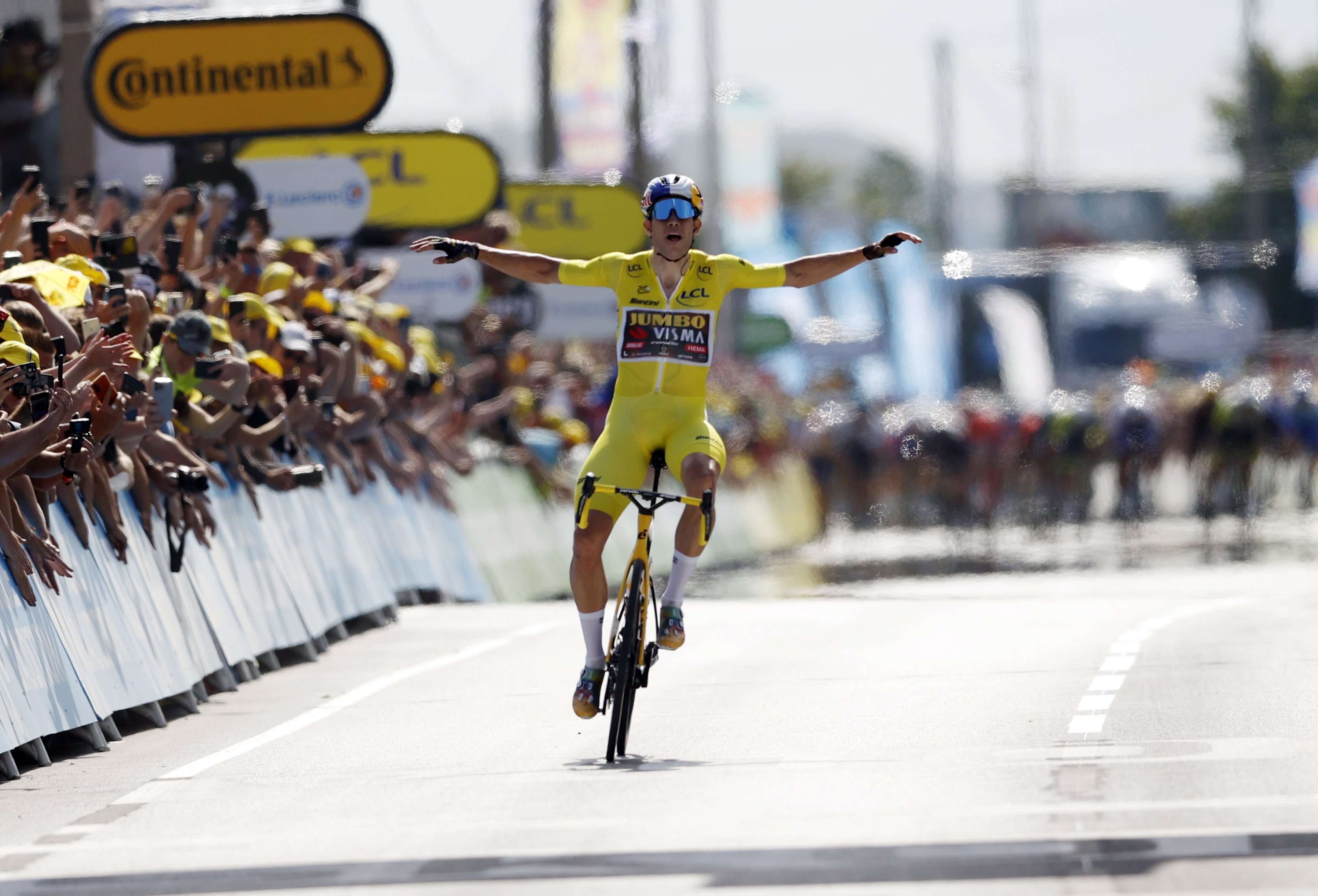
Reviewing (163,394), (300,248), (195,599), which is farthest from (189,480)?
(300,248)

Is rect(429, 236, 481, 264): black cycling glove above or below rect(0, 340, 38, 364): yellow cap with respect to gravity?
above

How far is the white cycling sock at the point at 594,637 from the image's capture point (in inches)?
418

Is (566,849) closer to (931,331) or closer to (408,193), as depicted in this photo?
(408,193)

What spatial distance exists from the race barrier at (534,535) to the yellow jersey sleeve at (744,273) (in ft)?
35.0

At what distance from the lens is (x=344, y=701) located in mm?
13094

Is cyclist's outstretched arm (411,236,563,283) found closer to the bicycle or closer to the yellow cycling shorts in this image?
the yellow cycling shorts

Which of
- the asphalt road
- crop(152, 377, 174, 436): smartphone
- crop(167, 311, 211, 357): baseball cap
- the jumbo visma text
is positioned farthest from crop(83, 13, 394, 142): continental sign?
crop(152, 377, 174, 436): smartphone

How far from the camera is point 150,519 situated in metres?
13.2

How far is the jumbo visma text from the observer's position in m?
23.0

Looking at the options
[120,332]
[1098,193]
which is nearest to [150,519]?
[120,332]

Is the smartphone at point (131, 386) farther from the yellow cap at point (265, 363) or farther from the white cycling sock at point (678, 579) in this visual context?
the yellow cap at point (265, 363)

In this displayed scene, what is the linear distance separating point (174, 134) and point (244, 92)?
78 cm

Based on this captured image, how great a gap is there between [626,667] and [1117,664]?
14.3ft

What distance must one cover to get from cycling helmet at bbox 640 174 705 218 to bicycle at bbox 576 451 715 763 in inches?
48.7
